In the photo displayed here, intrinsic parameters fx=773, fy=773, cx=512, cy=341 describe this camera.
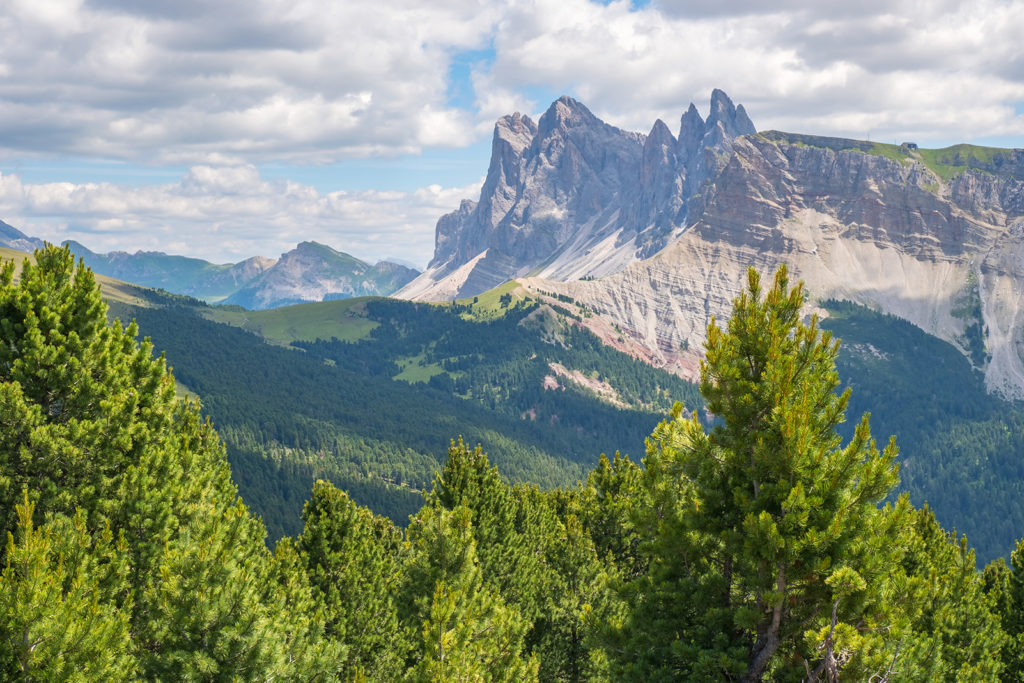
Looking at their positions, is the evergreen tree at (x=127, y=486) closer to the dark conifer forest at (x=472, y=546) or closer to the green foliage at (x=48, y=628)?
the dark conifer forest at (x=472, y=546)

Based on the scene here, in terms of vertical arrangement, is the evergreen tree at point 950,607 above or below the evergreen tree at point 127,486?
below

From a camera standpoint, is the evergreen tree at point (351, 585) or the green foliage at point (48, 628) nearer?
the green foliage at point (48, 628)

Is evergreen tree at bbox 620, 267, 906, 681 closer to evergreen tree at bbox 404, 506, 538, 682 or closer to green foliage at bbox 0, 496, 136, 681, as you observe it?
evergreen tree at bbox 404, 506, 538, 682

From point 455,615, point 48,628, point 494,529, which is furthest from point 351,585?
point 48,628

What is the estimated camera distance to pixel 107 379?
2528 centimetres

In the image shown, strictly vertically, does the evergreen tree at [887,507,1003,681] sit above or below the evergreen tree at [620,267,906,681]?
below

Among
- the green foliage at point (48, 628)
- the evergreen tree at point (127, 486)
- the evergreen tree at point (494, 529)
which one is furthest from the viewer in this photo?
the evergreen tree at point (494, 529)

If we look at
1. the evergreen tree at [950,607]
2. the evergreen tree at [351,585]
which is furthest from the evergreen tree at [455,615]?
the evergreen tree at [950,607]

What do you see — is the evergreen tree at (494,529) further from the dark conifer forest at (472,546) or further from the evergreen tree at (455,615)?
the dark conifer forest at (472,546)

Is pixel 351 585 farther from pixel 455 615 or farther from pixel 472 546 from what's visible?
pixel 455 615

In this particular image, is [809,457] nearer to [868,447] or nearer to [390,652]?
[868,447]

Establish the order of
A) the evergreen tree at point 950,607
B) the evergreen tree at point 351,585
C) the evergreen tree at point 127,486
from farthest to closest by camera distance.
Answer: the evergreen tree at point 351,585, the evergreen tree at point 950,607, the evergreen tree at point 127,486

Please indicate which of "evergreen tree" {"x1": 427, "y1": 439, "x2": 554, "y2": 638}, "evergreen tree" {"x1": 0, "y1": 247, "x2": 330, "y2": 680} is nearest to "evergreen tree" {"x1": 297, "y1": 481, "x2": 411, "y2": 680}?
"evergreen tree" {"x1": 427, "y1": 439, "x2": 554, "y2": 638}

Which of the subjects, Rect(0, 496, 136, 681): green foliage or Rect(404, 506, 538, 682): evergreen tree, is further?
Rect(404, 506, 538, 682): evergreen tree
